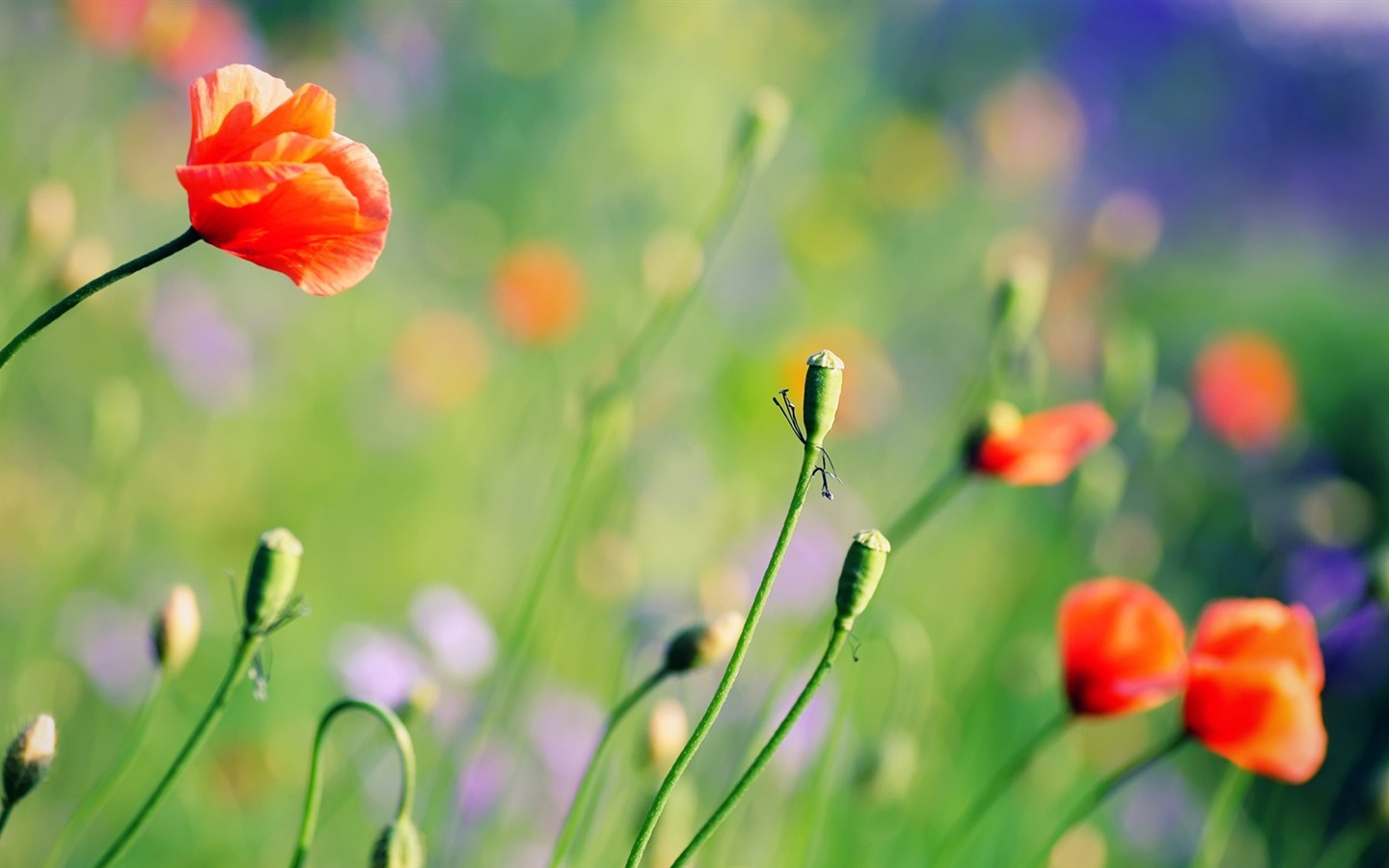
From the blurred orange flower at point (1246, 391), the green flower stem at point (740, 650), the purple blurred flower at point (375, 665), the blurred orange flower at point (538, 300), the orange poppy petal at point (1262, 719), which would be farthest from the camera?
the blurred orange flower at point (1246, 391)

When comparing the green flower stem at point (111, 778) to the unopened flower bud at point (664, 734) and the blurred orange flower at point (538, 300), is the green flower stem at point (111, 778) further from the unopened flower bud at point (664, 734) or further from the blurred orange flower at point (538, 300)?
the blurred orange flower at point (538, 300)

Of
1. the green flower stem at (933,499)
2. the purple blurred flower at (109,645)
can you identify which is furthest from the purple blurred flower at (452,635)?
the green flower stem at (933,499)

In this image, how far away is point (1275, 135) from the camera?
818 centimetres

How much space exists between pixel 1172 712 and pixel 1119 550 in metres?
0.57

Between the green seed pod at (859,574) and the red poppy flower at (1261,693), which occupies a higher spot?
the green seed pod at (859,574)

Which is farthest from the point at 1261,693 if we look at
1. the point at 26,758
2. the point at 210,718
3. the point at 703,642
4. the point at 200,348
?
the point at 200,348

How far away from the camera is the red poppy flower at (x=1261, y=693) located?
38.9 inches

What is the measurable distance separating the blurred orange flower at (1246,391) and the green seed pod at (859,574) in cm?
243

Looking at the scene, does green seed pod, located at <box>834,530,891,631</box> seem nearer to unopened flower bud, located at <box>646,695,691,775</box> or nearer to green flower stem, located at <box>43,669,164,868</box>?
unopened flower bud, located at <box>646,695,691,775</box>

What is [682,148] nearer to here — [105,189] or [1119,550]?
[105,189]

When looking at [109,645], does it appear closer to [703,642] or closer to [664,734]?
[664,734]

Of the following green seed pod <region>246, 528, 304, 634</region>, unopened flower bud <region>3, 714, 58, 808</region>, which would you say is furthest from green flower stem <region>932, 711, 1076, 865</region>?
unopened flower bud <region>3, 714, 58, 808</region>

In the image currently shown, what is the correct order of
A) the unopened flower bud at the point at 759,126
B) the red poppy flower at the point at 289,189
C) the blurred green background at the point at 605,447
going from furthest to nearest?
the blurred green background at the point at 605,447
the unopened flower bud at the point at 759,126
the red poppy flower at the point at 289,189

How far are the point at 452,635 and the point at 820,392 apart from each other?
1.16 meters
